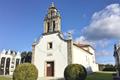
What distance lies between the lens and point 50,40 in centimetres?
3059

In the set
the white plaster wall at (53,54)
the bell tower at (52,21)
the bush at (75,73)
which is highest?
the bell tower at (52,21)

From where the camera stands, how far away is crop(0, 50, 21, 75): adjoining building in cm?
5006

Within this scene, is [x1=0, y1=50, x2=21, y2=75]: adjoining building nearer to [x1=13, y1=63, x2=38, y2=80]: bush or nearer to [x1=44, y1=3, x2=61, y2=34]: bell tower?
[x1=44, y1=3, x2=61, y2=34]: bell tower

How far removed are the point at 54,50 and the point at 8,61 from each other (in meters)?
26.6

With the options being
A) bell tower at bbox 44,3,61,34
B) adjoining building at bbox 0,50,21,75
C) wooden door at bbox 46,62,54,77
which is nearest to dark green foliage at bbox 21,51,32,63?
adjoining building at bbox 0,50,21,75

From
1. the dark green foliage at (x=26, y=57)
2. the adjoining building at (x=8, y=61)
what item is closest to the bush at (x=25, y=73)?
the adjoining building at (x=8, y=61)

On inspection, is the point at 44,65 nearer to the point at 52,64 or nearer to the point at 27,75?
the point at 52,64

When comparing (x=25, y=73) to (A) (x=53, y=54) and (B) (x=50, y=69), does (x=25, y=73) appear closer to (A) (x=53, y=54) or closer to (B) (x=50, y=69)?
(A) (x=53, y=54)

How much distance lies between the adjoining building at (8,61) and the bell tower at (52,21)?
22886 millimetres

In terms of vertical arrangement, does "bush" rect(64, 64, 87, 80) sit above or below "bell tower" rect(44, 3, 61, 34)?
below

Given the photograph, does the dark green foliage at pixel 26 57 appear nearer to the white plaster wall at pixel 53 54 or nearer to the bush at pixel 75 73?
the white plaster wall at pixel 53 54

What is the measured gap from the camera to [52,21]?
32.2 m

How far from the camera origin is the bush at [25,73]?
64.9ft

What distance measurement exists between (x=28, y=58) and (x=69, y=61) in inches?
1399
